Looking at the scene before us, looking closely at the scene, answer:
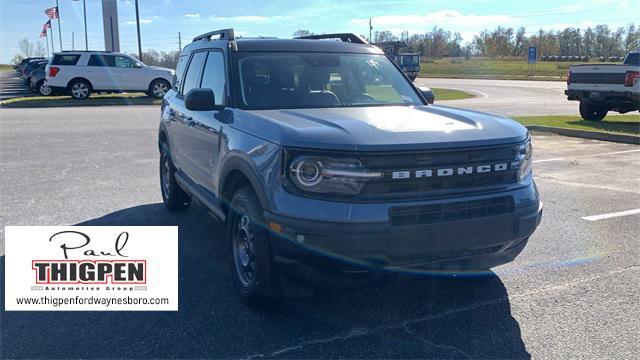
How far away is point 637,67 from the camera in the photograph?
14648mm

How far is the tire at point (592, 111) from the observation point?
16.2 meters

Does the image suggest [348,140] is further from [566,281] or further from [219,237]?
[219,237]

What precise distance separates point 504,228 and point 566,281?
1285 millimetres

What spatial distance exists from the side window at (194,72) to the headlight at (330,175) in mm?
2620

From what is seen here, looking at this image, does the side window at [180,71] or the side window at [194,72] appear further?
the side window at [180,71]

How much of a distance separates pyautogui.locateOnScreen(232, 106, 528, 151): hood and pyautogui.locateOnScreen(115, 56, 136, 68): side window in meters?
21.3

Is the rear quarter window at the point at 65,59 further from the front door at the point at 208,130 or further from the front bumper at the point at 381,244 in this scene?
the front bumper at the point at 381,244

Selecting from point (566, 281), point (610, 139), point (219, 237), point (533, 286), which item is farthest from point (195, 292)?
point (610, 139)

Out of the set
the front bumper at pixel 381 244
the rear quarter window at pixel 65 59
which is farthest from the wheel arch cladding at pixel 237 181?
the rear quarter window at pixel 65 59

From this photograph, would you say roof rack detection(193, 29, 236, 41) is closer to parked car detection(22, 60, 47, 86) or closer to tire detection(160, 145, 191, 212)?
A: tire detection(160, 145, 191, 212)

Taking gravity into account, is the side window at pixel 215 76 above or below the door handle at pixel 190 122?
above

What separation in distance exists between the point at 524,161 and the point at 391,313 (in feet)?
4.56

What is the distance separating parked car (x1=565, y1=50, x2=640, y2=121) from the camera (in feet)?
48.2

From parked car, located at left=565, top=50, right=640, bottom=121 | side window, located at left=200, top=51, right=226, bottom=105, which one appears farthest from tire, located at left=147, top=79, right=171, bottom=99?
side window, located at left=200, top=51, right=226, bottom=105
